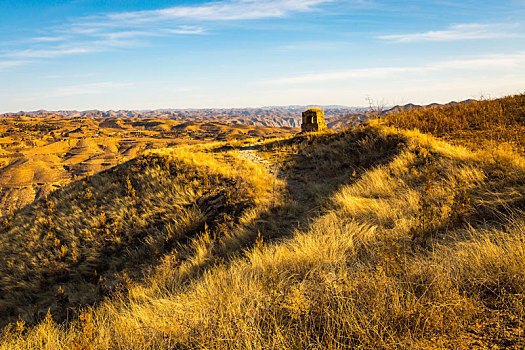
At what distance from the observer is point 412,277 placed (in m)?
2.47

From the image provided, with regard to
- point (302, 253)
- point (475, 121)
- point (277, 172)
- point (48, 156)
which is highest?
point (475, 121)

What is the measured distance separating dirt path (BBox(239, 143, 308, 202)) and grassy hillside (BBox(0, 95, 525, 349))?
11 cm

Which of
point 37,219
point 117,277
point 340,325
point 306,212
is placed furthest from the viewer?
point 37,219

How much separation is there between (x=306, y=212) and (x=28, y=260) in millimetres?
8900

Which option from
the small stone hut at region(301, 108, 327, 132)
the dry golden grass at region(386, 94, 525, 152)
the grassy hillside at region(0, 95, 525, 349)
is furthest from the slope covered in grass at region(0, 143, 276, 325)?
the small stone hut at region(301, 108, 327, 132)

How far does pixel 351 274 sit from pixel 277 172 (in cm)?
731

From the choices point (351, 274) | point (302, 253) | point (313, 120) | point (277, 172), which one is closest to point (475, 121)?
point (277, 172)

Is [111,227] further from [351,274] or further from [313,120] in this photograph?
[313,120]

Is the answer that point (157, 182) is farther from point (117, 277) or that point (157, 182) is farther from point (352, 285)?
point (352, 285)

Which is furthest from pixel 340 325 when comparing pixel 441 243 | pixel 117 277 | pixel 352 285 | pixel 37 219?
pixel 37 219

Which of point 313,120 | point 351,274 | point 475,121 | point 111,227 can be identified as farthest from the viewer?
point 313,120

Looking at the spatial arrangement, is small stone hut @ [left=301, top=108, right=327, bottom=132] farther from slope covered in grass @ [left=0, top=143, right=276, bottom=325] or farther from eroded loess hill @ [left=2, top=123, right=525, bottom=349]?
eroded loess hill @ [left=2, top=123, right=525, bottom=349]

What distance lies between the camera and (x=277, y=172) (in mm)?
10008

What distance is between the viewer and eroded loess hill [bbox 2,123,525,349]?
196 centimetres
